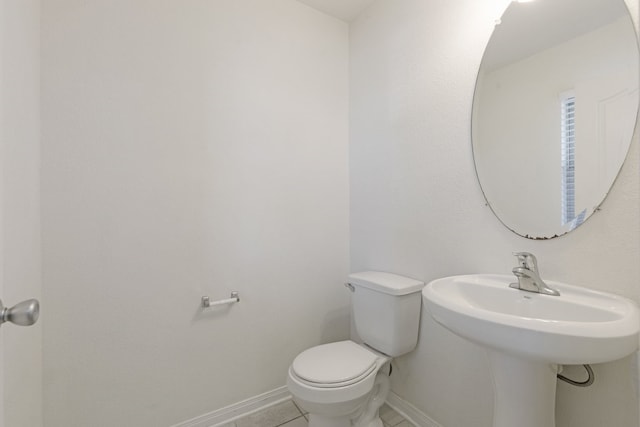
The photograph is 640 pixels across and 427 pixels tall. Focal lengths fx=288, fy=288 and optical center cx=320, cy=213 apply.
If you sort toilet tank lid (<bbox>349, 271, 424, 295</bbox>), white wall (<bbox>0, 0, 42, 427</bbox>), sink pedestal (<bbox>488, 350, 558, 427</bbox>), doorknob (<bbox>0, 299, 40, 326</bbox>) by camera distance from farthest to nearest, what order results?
toilet tank lid (<bbox>349, 271, 424, 295</bbox>), sink pedestal (<bbox>488, 350, 558, 427</bbox>), white wall (<bbox>0, 0, 42, 427</bbox>), doorknob (<bbox>0, 299, 40, 326</bbox>)

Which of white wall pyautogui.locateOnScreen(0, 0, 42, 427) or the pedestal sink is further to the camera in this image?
white wall pyautogui.locateOnScreen(0, 0, 42, 427)

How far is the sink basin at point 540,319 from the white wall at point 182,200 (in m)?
0.98

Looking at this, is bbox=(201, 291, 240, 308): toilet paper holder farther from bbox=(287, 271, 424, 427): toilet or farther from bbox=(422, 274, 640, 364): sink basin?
bbox=(422, 274, 640, 364): sink basin

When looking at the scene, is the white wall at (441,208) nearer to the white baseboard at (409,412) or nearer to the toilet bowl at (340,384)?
the white baseboard at (409,412)

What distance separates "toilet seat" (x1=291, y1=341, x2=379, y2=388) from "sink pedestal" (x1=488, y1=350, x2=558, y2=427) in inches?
21.3

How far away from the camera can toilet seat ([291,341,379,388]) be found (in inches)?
47.6

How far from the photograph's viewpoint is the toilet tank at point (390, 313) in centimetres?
144

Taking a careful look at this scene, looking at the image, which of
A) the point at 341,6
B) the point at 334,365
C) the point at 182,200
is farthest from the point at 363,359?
the point at 341,6

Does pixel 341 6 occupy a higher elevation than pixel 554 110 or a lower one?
higher

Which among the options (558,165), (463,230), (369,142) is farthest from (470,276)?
(369,142)

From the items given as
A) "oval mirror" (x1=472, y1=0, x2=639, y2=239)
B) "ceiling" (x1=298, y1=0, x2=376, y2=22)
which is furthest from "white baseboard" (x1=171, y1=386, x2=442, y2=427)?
"ceiling" (x1=298, y1=0, x2=376, y2=22)

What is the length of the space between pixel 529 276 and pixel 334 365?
34.1 inches

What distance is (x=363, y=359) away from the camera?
1.36 metres

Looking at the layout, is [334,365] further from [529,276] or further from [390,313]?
[529,276]
